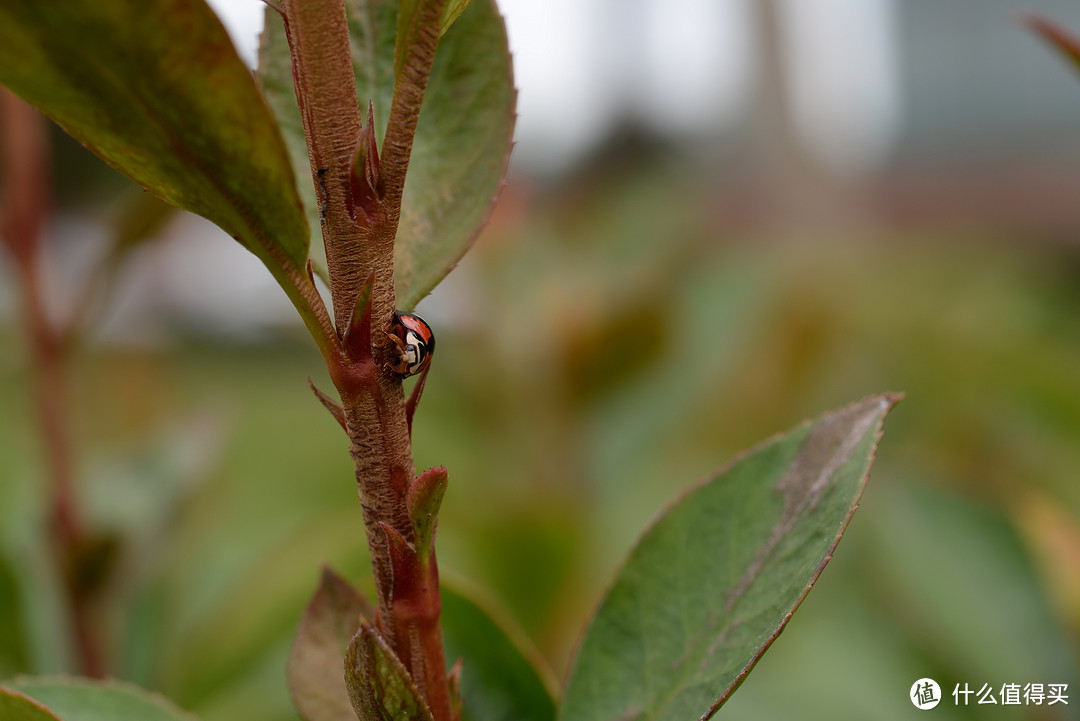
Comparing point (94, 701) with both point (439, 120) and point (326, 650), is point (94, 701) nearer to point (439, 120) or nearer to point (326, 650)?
point (326, 650)

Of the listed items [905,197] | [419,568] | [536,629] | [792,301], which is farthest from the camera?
[905,197]

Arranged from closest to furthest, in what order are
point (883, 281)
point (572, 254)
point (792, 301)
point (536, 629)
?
point (536, 629) → point (572, 254) → point (792, 301) → point (883, 281)

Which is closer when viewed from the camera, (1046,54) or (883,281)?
(883,281)

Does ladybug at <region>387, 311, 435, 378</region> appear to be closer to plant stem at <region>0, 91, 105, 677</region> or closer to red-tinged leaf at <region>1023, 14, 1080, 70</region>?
red-tinged leaf at <region>1023, 14, 1080, 70</region>

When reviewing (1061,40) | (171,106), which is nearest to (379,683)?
(171,106)

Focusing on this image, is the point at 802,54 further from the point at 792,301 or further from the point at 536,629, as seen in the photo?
the point at 536,629

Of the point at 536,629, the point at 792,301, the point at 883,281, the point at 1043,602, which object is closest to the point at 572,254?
the point at 792,301

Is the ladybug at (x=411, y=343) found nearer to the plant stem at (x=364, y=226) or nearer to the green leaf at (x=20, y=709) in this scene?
the plant stem at (x=364, y=226)
